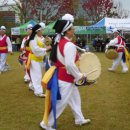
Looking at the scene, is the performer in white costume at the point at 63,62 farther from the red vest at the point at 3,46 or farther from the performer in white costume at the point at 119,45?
the red vest at the point at 3,46

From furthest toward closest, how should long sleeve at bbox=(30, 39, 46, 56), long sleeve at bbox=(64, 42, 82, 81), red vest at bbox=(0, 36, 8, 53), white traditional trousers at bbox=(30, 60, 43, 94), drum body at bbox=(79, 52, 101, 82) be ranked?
red vest at bbox=(0, 36, 8, 53)
white traditional trousers at bbox=(30, 60, 43, 94)
long sleeve at bbox=(30, 39, 46, 56)
drum body at bbox=(79, 52, 101, 82)
long sleeve at bbox=(64, 42, 82, 81)

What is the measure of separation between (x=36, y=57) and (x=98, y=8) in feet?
119

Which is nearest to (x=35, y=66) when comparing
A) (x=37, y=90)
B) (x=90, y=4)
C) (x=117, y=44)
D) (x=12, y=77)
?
(x=37, y=90)

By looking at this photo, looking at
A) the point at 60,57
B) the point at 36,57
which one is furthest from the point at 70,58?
the point at 36,57

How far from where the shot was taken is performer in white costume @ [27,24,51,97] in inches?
325

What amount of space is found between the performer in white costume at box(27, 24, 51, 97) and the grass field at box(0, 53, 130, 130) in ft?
1.03

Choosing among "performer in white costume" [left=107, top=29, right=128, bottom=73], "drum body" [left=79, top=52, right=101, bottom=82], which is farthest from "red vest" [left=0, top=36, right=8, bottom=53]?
"drum body" [left=79, top=52, right=101, bottom=82]

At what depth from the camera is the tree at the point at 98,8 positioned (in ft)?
144

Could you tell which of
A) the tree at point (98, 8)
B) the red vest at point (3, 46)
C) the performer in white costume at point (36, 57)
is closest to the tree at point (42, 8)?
the tree at point (98, 8)

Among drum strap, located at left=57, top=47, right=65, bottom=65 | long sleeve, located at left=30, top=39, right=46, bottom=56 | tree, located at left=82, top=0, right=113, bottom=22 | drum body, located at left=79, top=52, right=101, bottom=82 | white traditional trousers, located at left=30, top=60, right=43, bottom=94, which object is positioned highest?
drum strap, located at left=57, top=47, right=65, bottom=65

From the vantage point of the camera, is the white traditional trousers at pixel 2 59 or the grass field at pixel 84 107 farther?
the white traditional trousers at pixel 2 59

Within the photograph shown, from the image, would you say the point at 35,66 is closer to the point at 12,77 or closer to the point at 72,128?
the point at 72,128

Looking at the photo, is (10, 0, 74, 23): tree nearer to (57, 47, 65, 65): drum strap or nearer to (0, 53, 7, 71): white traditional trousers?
(0, 53, 7, 71): white traditional trousers

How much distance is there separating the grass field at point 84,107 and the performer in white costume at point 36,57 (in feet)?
1.03
